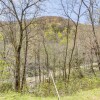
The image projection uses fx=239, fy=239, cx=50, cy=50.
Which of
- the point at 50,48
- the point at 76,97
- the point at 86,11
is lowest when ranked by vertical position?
the point at 76,97

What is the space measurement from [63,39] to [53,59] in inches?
156

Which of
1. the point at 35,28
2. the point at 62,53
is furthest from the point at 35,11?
the point at 62,53

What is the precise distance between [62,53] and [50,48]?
3.32m

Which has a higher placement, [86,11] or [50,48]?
[86,11]

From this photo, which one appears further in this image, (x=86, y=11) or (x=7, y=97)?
(x=86, y=11)

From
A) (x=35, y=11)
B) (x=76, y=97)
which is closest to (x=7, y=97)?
(x=76, y=97)

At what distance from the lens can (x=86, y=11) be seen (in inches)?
836

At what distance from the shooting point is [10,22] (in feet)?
63.8

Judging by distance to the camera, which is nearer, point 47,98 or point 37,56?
point 47,98

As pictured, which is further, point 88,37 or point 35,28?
point 88,37

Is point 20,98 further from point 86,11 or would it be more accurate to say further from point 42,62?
point 42,62

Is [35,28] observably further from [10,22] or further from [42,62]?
[42,62]

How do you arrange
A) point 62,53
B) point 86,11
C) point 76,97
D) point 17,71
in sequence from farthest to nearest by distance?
point 62,53 → point 86,11 → point 17,71 → point 76,97

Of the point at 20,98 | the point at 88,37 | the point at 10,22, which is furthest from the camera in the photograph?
the point at 88,37
